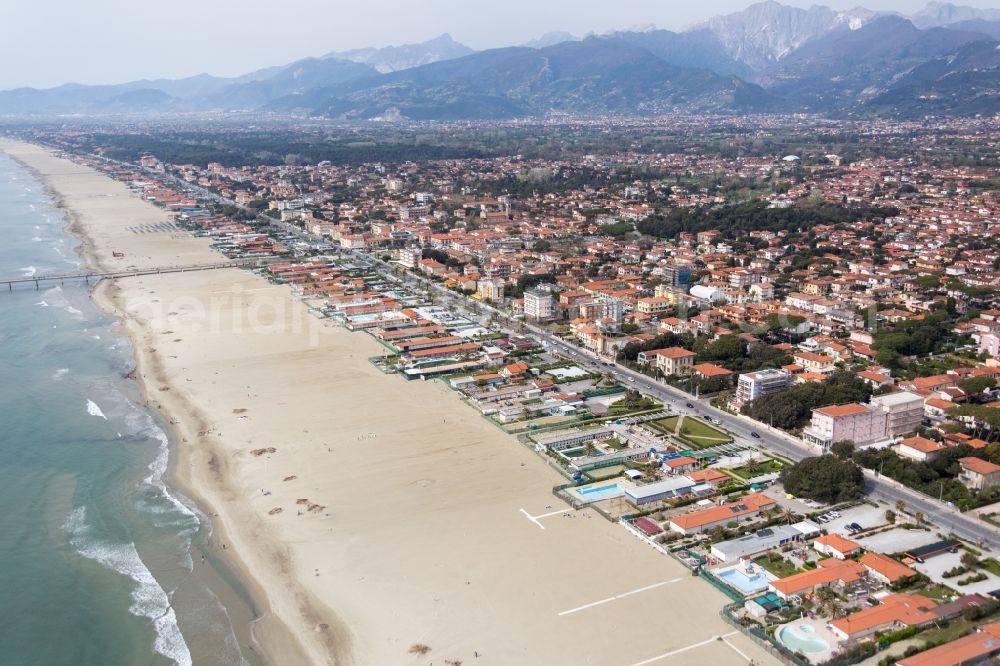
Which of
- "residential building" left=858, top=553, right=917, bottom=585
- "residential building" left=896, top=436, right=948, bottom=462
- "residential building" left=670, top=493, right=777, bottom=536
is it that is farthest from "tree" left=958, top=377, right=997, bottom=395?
"residential building" left=858, top=553, right=917, bottom=585

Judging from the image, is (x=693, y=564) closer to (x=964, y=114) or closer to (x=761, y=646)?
(x=761, y=646)

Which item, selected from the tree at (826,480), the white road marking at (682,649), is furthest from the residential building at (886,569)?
the white road marking at (682,649)

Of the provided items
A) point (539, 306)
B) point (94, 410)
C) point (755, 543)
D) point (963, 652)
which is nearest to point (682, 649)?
point (755, 543)

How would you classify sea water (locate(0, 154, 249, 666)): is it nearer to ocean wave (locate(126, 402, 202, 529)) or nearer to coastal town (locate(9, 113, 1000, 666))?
ocean wave (locate(126, 402, 202, 529))

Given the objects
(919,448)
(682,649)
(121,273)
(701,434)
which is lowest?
(682,649)

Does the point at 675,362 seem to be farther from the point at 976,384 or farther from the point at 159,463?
the point at 159,463

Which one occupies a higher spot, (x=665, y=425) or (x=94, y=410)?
(x=94, y=410)
